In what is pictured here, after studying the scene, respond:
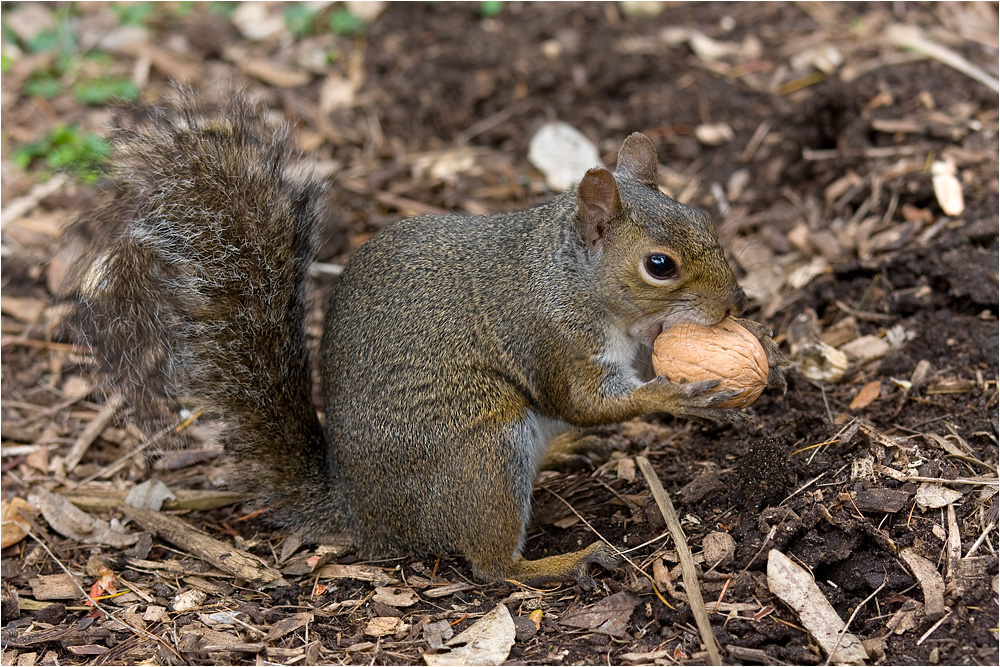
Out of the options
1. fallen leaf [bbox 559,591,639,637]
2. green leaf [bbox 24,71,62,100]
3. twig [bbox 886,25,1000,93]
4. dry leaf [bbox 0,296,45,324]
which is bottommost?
fallen leaf [bbox 559,591,639,637]

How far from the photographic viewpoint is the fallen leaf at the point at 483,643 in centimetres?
295

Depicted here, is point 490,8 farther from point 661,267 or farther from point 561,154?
point 661,267

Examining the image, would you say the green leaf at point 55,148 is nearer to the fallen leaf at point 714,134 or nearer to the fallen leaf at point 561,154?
the fallen leaf at point 561,154

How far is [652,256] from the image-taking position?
3.18m

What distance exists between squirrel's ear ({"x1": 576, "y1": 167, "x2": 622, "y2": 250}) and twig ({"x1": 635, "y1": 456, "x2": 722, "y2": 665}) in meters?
0.96

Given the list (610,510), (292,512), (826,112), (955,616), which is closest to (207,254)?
(292,512)

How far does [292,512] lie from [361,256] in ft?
3.48

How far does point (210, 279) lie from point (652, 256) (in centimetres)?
158

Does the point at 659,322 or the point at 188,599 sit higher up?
the point at 659,322

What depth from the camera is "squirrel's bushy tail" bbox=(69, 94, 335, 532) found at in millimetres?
3246

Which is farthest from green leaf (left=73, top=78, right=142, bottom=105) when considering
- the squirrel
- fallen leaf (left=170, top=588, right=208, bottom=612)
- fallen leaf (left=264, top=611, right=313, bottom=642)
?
fallen leaf (left=264, top=611, right=313, bottom=642)

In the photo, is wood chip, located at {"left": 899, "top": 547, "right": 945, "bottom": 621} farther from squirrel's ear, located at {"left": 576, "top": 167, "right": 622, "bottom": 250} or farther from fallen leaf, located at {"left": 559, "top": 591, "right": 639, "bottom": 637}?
squirrel's ear, located at {"left": 576, "top": 167, "right": 622, "bottom": 250}

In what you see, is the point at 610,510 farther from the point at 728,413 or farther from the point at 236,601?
the point at 236,601

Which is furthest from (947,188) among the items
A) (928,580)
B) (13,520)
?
(13,520)
